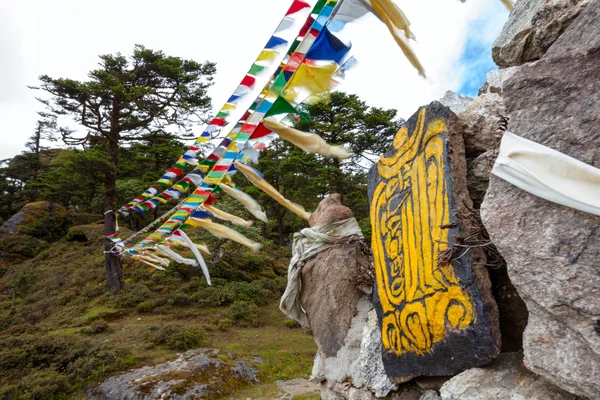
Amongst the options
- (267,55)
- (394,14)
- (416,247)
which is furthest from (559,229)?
(267,55)

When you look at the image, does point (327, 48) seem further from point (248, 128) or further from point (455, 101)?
point (455, 101)

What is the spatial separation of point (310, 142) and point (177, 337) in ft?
27.9

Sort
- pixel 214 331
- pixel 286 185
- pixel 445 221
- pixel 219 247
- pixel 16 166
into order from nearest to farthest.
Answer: pixel 445 221, pixel 214 331, pixel 219 247, pixel 286 185, pixel 16 166

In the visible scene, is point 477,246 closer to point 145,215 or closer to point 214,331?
point 214,331

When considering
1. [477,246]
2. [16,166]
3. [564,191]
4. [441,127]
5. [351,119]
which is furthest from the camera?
[16,166]

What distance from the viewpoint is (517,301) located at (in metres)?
2.53

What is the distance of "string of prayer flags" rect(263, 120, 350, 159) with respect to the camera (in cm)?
276

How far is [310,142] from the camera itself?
280cm

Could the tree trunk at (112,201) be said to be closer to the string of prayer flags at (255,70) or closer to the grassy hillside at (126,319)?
the grassy hillside at (126,319)

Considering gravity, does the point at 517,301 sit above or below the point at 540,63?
below

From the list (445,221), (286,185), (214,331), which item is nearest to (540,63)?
(445,221)

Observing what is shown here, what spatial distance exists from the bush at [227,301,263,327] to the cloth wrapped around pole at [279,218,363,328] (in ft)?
26.2

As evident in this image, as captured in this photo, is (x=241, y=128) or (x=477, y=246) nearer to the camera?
(x=477, y=246)

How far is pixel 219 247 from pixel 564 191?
14.4 metres
